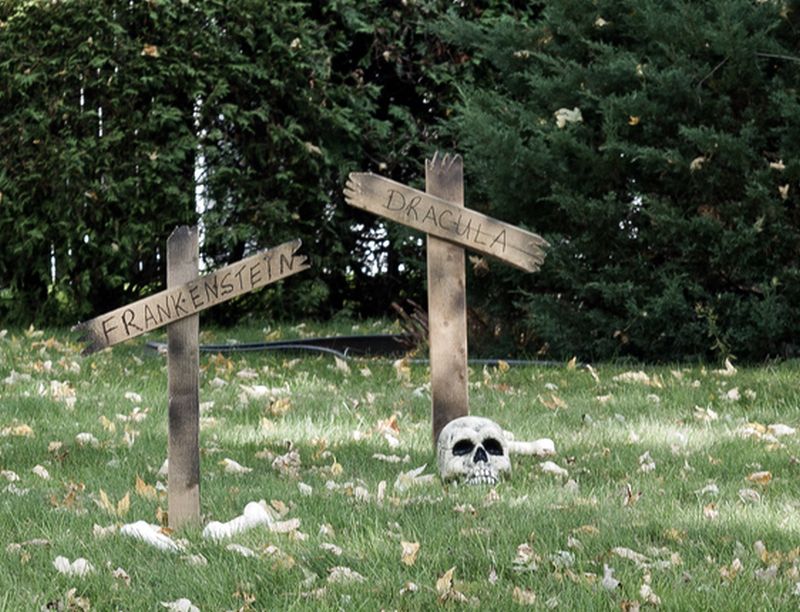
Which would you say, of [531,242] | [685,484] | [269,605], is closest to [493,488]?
[685,484]

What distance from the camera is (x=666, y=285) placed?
778 centimetres

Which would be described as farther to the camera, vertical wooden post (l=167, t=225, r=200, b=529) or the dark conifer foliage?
the dark conifer foliage

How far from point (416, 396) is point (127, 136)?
5.09m

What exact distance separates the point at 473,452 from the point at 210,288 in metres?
1.16

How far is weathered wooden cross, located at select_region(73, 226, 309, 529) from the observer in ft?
13.6

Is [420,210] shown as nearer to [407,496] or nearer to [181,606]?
[407,496]

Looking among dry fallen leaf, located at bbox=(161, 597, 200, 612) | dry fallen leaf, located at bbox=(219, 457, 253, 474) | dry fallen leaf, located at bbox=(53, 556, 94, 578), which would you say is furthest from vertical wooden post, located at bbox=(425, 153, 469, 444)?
dry fallen leaf, located at bbox=(161, 597, 200, 612)

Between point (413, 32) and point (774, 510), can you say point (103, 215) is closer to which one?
point (413, 32)

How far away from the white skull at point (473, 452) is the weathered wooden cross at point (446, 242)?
37cm

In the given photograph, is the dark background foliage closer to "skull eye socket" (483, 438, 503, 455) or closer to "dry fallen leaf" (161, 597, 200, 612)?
"skull eye socket" (483, 438, 503, 455)

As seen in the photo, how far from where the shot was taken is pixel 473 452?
4.67 meters

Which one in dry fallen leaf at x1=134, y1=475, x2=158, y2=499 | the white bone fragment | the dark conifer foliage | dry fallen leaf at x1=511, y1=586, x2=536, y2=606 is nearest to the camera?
dry fallen leaf at x1=511, y1=586, x2=536, y2=606

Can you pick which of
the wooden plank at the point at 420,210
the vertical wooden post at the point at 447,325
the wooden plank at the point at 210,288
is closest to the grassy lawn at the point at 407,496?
the vertical wooden post at the point at 447,325

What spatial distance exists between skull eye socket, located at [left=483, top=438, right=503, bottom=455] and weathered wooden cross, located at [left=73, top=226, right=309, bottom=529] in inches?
41.7
